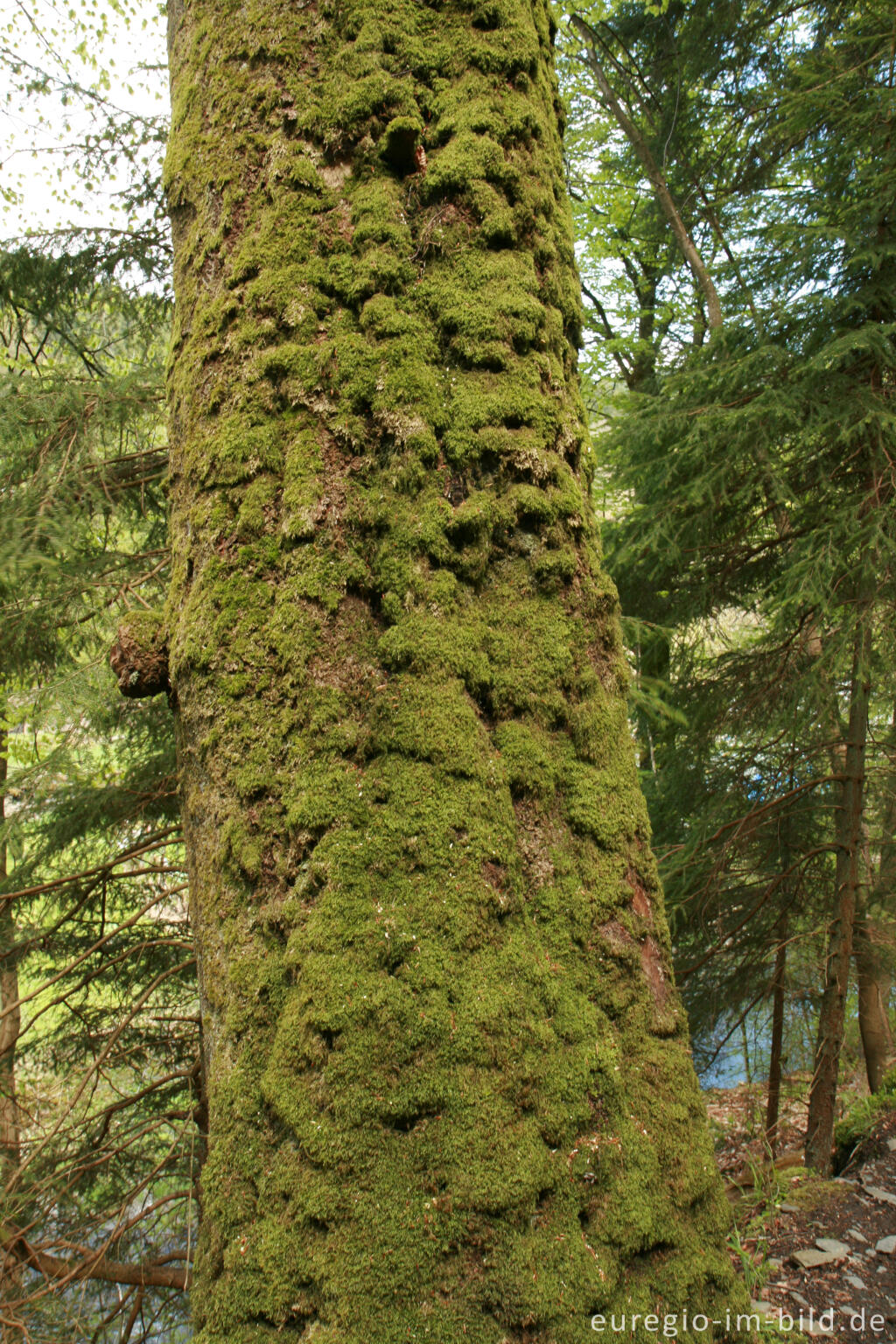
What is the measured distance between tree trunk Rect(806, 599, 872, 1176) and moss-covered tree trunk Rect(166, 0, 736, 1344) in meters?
3.94

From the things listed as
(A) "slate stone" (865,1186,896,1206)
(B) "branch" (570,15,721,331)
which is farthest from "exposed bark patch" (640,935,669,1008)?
(B) "branch" (570,15,721,331)

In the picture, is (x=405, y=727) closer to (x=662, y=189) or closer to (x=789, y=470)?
(x=789, y=470)

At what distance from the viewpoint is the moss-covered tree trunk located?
1231 mm

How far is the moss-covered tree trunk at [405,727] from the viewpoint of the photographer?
1.23 meters

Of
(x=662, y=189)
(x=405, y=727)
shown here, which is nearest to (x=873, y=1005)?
(x=405, y=727)

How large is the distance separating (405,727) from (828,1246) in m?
3.19

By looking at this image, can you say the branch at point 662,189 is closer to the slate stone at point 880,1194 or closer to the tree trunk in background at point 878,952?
the tree trunk in background at point 878,952

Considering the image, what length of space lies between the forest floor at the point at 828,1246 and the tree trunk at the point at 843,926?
0.26 meters

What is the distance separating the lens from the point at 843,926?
5.08 m

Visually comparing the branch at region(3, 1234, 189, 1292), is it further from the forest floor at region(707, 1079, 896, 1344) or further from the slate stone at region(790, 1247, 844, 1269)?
the slate stone at region(790, 1247, 844, 1269)

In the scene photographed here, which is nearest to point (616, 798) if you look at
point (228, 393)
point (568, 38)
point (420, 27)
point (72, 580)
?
point (228, 393)

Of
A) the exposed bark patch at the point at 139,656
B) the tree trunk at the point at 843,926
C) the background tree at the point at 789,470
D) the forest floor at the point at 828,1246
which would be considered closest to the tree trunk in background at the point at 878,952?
the tree trunk at the point at 843,926

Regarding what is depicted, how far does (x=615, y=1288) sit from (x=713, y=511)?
596 cm

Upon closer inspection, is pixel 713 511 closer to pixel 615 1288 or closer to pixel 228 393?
pixel 228 393
